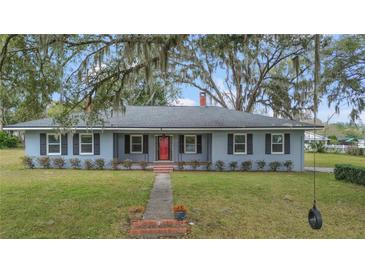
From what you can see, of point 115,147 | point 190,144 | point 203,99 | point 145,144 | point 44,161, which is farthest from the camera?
point 203,99

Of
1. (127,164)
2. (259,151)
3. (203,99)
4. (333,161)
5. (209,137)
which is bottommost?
(333,161)

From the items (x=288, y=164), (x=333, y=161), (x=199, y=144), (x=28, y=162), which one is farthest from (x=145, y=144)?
(x=333, y=161)

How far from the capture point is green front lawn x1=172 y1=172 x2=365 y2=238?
14.6ft

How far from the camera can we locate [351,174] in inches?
357

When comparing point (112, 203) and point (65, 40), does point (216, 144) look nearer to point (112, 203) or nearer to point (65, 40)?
point (112, 203)

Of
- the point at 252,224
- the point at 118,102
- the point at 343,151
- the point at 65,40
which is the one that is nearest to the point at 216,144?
A: the point at 118,102

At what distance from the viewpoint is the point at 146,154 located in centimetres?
1299

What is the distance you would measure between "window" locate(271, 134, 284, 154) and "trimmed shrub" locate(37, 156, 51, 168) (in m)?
10.8

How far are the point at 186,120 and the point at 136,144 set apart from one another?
2.98m

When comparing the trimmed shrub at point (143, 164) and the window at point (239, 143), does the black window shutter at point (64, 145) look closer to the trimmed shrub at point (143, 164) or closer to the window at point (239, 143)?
the trimmed shrub at point (143, 164)

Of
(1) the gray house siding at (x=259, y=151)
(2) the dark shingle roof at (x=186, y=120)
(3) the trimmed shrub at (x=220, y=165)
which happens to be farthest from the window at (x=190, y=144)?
(3) the trimmed shrub at (x=220, y=165)

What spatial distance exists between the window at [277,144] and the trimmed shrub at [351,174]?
2636 mm

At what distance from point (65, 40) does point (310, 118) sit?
12.3 meters

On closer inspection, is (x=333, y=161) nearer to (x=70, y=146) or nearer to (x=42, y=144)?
(x=70, y=146)
